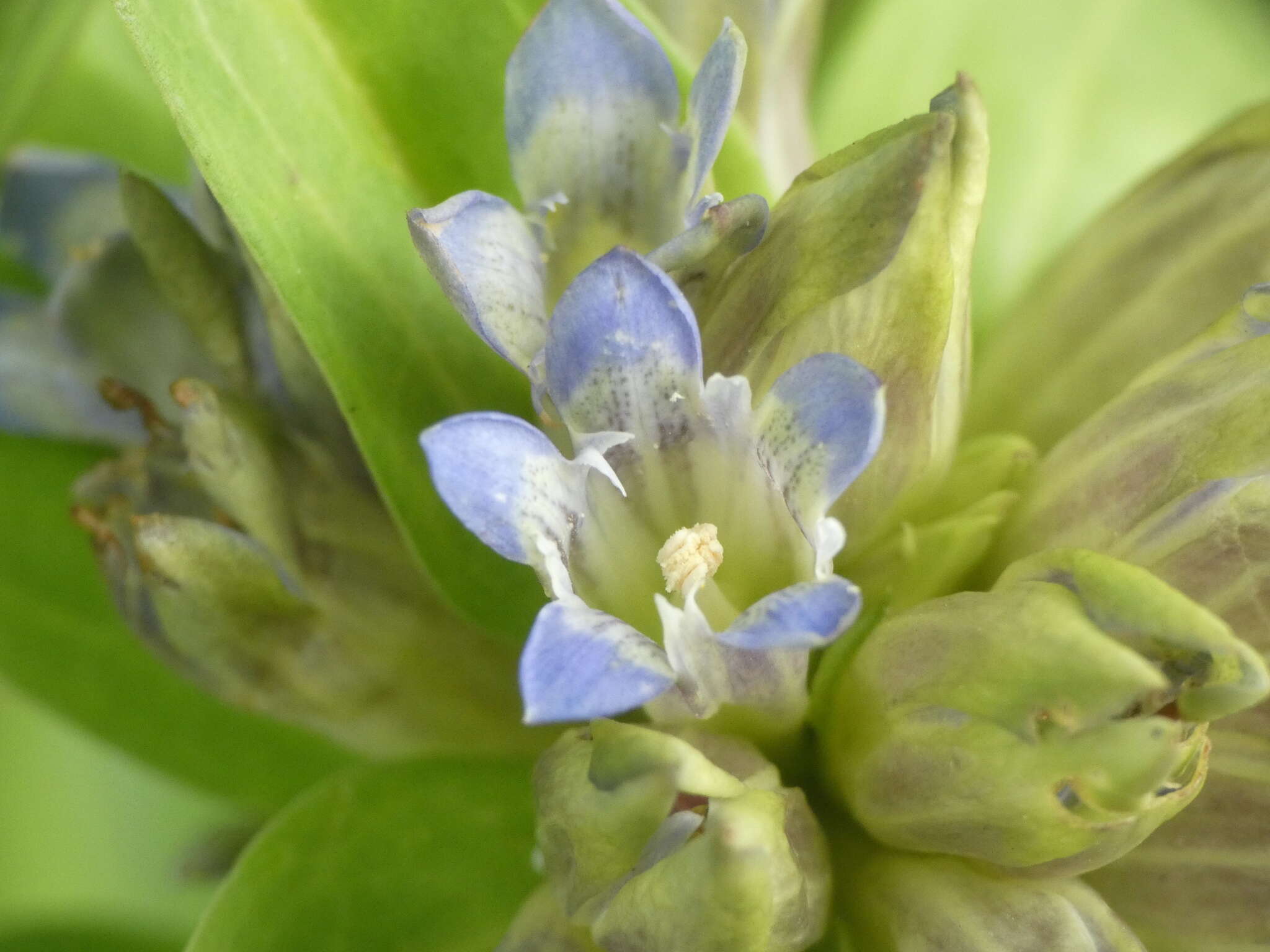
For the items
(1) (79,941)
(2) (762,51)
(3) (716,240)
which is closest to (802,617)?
(3) (716,240)

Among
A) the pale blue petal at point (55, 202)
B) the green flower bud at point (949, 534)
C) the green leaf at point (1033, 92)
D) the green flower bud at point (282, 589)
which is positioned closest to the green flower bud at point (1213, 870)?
the green flower bud at point (949, 534)

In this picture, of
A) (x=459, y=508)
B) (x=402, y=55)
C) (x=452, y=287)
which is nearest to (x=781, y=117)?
(x=402, y=55)

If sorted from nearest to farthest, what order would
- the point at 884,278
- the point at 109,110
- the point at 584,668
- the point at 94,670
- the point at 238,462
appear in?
the point at 584,668
the point at 884,278
the point at 238,462
the point at 94,670
the point at 109,110

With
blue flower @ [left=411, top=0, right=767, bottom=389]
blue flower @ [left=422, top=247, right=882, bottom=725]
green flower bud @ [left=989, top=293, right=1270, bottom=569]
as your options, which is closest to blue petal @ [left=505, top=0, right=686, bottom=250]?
blue flower @ [left=411, top=0, right=767, bottom=389]

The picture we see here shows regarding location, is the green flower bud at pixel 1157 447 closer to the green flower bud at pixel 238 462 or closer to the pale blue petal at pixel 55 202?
the green flower bud at pixel 238 462

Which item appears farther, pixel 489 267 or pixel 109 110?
pixel 109 110

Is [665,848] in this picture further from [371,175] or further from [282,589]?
[371,175]
